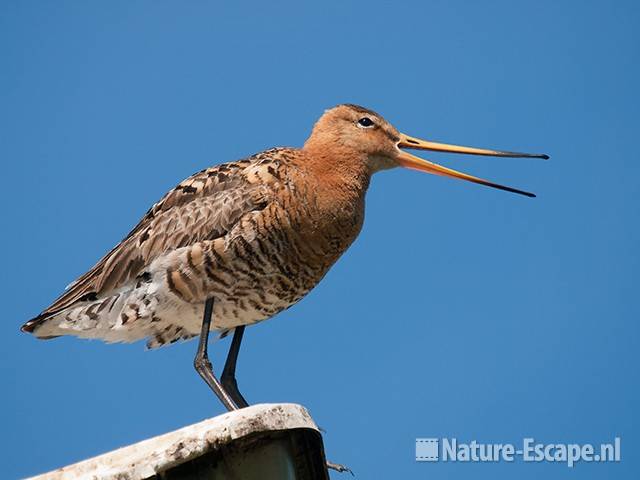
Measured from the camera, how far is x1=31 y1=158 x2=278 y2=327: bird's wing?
334 inches

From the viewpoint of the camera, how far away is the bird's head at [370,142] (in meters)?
9.49

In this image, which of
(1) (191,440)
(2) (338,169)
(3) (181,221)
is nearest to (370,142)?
(2) (338,169)

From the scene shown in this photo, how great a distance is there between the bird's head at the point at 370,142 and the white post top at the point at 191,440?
5.40 meters

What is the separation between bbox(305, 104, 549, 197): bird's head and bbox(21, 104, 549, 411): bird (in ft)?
0.69

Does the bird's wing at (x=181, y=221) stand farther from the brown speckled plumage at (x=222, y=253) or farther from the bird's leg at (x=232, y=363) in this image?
the bird's leg at (x=232, y=363)

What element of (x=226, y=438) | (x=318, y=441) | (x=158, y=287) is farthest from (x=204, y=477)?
(x=158, y=287)

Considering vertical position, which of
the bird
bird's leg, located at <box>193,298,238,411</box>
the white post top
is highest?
the bird

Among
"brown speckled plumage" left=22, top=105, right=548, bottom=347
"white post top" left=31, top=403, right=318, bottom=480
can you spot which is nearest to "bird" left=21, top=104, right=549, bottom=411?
"brown speckled plumage" left=22, top=105, right=548, bottom=347

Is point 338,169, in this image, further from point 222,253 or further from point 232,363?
point 232,363

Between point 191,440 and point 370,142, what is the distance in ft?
19.1

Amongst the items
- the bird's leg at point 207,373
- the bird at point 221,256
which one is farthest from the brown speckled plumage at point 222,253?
the bird's leg at point 207,373

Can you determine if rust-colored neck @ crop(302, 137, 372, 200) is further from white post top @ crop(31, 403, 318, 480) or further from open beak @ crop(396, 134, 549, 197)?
white post top @ crop(31, 403, 318, 480)

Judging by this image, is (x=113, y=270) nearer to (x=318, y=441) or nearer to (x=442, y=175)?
(x=442, y=175)

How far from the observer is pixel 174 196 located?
8898mm
